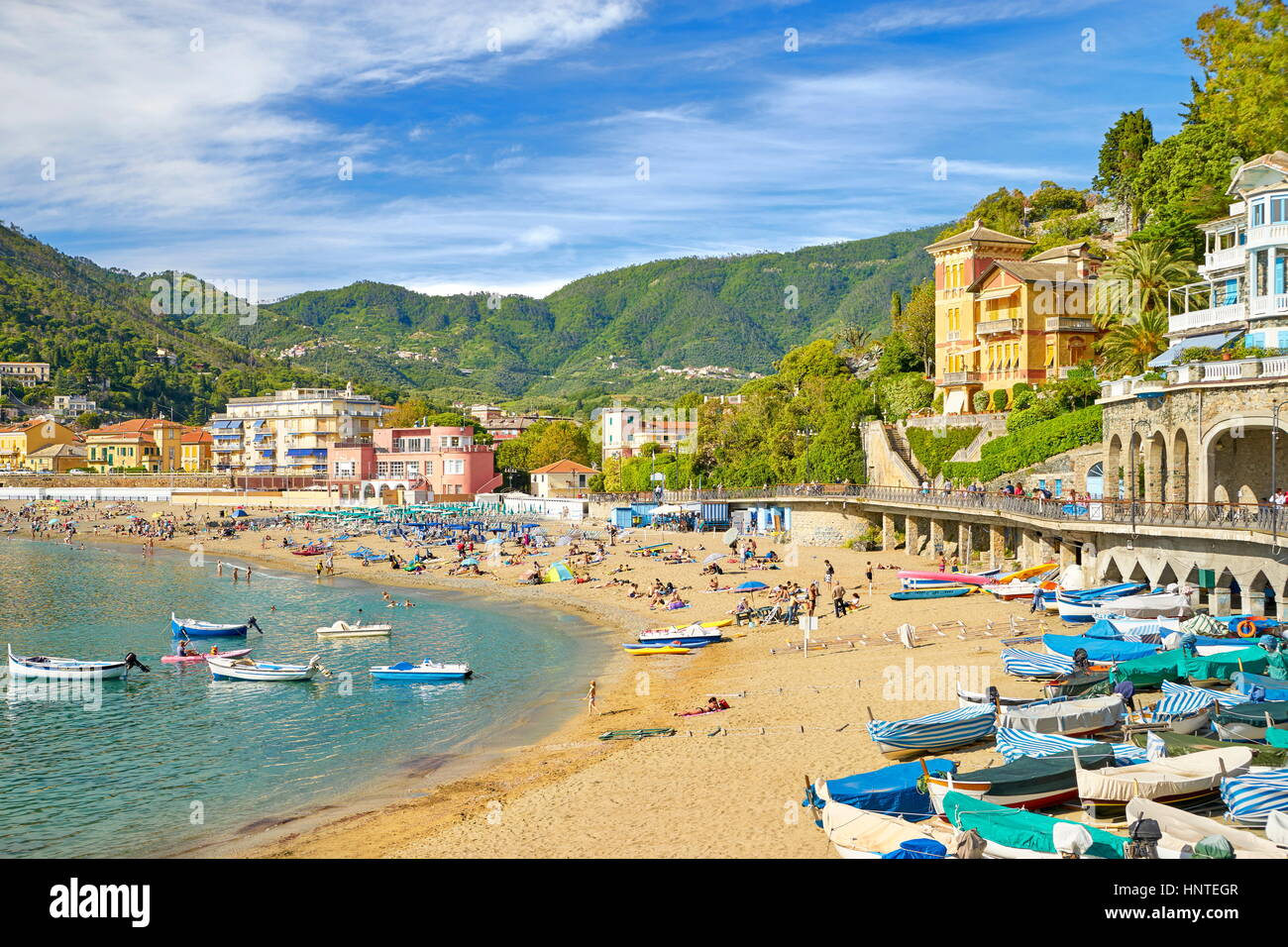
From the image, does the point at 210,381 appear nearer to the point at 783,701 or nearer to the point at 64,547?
the point at 64,547

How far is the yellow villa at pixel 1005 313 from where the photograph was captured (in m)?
49.2

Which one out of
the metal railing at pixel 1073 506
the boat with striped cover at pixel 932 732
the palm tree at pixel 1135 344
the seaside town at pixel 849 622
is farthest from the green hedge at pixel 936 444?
the boat with striped cover at pixel 932 732

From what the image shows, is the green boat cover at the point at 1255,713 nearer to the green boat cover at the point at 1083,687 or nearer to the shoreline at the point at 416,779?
the green boat cover at the point at 1083,687

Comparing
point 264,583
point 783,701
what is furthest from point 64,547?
point 783,701

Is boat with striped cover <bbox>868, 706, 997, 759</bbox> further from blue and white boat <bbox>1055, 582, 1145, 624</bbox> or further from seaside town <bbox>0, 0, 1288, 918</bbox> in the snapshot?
blue and white boat <bbox>1055, 582, 1145, 624</bbox>

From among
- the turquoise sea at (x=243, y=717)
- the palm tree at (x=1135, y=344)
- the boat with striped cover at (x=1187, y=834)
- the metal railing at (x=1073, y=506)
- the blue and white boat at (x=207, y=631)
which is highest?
the palm tree at (x=1135, y=344)

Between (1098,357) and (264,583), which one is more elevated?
(1098,357)

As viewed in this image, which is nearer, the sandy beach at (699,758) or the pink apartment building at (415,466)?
the sandy beach at (699,758)

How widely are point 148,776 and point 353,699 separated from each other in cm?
683

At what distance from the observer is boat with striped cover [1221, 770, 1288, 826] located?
12969mm

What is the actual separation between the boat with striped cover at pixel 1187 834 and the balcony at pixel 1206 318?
25858 mm

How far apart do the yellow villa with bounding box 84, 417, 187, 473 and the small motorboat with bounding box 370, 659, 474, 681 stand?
11118 centimetres
